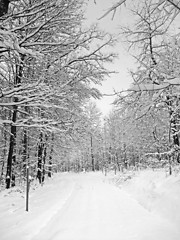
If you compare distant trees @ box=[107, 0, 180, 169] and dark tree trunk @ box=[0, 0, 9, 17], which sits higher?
dark tree trunk @ box=[0, 0, 9, 17]

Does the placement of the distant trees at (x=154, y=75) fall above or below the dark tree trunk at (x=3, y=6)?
below

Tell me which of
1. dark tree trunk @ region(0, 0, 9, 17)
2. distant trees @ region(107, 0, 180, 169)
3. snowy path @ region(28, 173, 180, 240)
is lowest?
snowy path @ region(28, 173, 180, 240)

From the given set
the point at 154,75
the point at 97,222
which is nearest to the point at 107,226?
the point at 97,222

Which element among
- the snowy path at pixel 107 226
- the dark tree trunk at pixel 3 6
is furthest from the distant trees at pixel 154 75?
the dark tree trunk at pixel 3 6

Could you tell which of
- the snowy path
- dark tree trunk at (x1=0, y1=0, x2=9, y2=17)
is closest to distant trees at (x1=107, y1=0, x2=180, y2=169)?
the snowy path

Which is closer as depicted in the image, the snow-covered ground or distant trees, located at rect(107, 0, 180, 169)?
distant trees, located at rect(107, 0, 180, 169)

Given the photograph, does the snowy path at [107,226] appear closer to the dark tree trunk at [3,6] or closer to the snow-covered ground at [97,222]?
the snow-covered ground at [97,222]

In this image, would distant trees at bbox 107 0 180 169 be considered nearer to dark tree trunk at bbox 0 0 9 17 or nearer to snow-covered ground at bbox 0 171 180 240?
snow-covered ground at bbox 0 171 180 240

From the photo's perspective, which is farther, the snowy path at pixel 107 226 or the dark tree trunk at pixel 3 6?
the dark tree trunk at pixel 3 6

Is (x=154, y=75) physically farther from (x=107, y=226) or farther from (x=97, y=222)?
(x=97, y=222)

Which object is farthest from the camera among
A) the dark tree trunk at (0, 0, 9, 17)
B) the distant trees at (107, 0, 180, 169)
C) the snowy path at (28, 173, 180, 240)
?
the dark tree trunk at (0, 0, 9, 17)

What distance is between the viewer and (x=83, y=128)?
705 centimetres

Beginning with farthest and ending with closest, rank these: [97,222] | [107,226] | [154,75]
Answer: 1. [97,222]
2. [107,226]
3. [154,75]

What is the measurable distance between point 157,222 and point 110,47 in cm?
550
